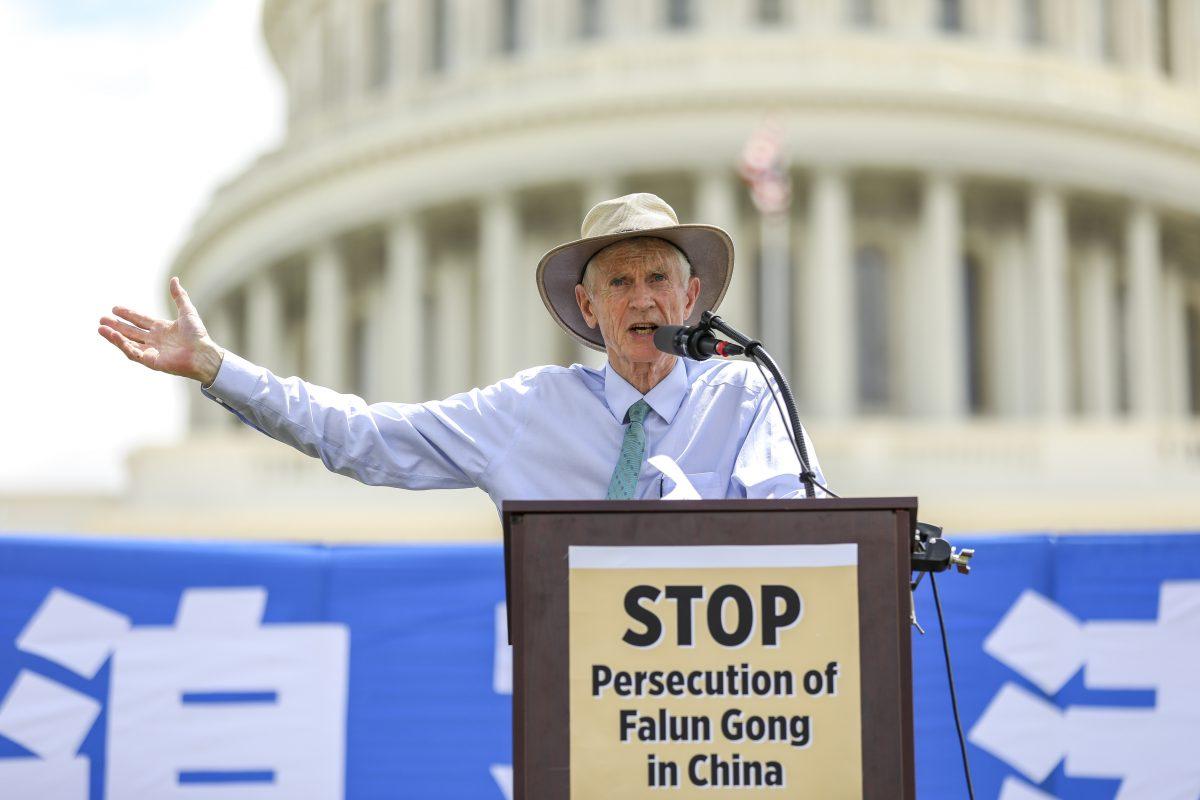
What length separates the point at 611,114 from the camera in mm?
39750

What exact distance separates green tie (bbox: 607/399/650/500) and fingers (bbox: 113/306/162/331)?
1213mm

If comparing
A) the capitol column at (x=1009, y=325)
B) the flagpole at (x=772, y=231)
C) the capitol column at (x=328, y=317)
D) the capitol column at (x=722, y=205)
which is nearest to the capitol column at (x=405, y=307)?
the capitol column at (x=328, y=317)

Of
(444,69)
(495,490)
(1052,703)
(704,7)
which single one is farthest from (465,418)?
(444,69)

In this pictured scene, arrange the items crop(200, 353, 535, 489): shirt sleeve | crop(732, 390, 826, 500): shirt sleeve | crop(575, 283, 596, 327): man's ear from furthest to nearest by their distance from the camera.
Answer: crop(575, 283, 596, 327): man's ear
crop(200, 353, 535, 489): shirt sleeve
crop(732, 390, 826, 500): shirt sleeve

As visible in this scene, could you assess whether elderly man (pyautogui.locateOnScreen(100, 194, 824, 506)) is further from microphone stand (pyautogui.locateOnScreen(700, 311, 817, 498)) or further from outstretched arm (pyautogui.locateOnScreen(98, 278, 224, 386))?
microphone stand (pyautogui.locateOnScreen(700, 311, 817, 498))

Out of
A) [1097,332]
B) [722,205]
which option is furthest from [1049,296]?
[722,205]

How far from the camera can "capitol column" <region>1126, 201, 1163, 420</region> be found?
132 feet

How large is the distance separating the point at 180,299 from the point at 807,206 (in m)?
36.4

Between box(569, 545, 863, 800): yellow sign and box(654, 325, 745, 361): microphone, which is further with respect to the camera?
box(654, 325, 745, 361): microphone

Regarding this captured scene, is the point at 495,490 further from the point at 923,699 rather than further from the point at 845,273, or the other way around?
the point at 845,273

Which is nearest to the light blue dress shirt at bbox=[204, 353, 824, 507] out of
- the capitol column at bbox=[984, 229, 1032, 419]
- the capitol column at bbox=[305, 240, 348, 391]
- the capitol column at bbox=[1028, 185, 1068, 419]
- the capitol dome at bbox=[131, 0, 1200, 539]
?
the capitol dome at bbox=[131, 0, 1200, 539]

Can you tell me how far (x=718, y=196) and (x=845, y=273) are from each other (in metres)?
3.20

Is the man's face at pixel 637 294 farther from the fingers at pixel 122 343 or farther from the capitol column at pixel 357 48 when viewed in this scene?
the capitol column at pixel 357 48

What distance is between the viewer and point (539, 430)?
4715 mm
